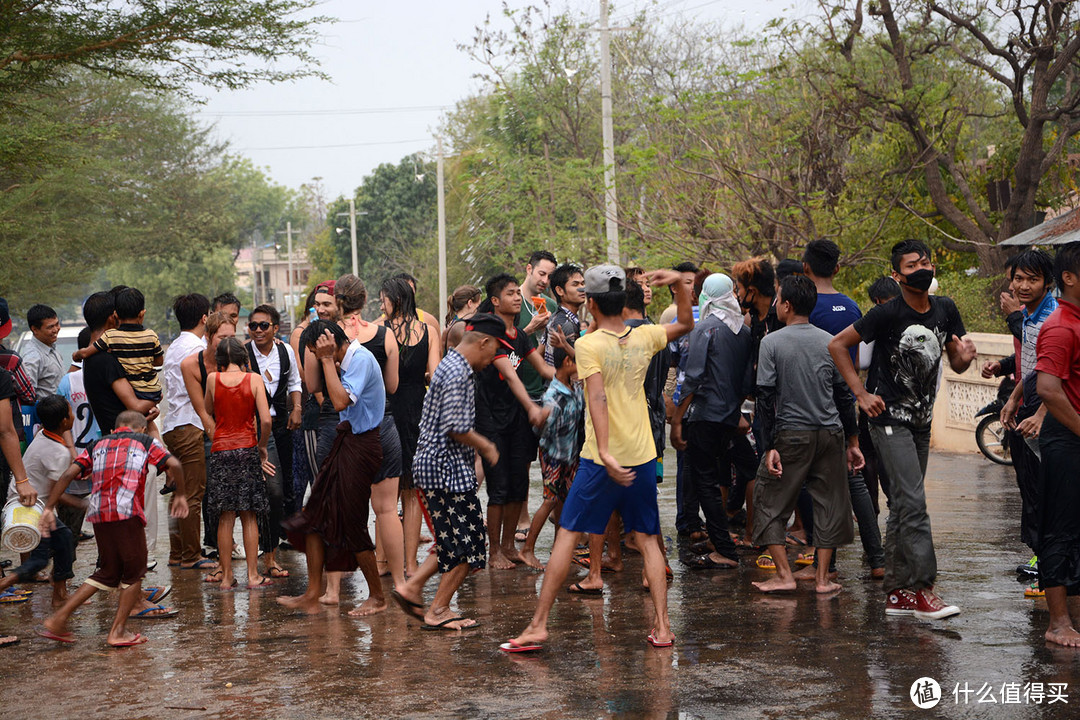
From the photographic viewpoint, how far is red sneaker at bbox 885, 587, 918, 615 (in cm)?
633

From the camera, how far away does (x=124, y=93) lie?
3550cm

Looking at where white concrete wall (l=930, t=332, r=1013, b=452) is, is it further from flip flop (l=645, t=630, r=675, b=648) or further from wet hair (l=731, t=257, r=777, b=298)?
flip flop (l=645, t=630, r=675, b=648)

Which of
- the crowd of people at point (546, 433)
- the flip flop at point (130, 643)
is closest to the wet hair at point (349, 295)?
the crowd of people at point (546, 433)

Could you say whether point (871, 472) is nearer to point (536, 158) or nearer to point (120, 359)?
point (120, 359)

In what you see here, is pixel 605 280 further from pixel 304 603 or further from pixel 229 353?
pixel 229 353

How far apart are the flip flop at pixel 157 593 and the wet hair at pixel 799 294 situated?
4363 mm

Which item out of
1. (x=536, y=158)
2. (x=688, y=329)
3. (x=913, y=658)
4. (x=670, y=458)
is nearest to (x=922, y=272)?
(x=688, y=329)

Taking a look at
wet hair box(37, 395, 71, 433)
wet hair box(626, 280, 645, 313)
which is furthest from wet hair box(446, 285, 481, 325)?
wet hair box(37, 395, 71, 433)

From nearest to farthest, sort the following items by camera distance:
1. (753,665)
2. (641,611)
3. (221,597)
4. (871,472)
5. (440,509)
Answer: (753,665) → (440,509) → (641,611) → (221,597) → (871,472)

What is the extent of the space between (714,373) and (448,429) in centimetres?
237

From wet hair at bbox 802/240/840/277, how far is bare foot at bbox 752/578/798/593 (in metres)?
2.06

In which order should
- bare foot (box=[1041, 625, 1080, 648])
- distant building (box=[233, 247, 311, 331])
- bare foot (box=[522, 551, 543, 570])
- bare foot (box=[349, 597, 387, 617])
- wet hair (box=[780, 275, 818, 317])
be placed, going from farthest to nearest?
distant building (box=[233, 247, 311, 331]) < bare foot (box=[522, 551, 543, 570]) < wet hair (box=[780, 275, 818, 317]) < bare foot (box=[349, 597, 387, 617]) < bare foot (box=[1041, 625, 1080, 648])

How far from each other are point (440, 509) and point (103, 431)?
2853 millimetres

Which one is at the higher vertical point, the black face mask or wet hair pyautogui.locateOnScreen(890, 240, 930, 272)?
wet hair pyautogui.locateOnScreen(890, 240, 930, 272)
